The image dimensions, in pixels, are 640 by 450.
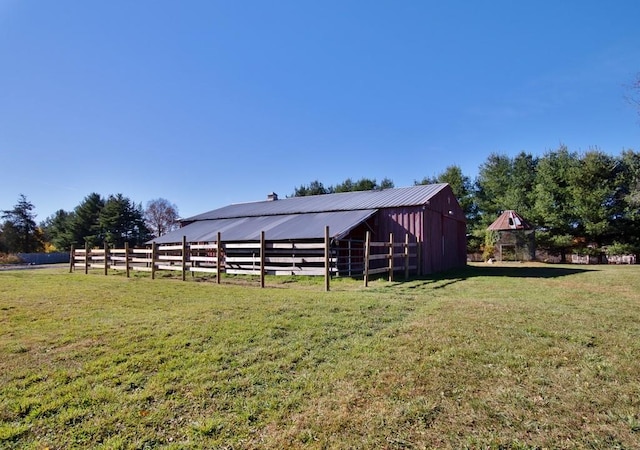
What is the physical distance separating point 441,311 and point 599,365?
2.86m

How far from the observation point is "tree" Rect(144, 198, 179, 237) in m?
54.3

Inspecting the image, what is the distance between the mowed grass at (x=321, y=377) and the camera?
2703mm

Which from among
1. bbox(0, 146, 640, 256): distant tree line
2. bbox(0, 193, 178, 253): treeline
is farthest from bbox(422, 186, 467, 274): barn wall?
bbox(0, 193, 178, 253): treeline

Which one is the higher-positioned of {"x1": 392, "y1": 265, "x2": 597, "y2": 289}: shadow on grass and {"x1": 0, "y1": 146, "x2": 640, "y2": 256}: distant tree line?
{"x1": 0, "y1": 146, "x2": 640, "y2": 256}: distant tree line

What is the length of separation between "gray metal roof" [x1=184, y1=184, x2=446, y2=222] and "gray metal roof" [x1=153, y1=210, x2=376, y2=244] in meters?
0.53

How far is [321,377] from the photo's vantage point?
12.2 feet

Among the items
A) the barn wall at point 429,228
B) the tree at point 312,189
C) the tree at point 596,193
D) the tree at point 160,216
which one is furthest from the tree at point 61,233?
the tree at point 596,193

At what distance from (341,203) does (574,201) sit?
19543 mm

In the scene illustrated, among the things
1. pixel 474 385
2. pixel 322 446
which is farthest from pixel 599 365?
pixel 322 446

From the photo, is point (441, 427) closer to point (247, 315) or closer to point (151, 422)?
point (151, 422)

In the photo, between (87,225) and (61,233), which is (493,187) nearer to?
(87,225)

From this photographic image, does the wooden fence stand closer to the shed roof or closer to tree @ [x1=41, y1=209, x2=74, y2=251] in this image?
the shed roof

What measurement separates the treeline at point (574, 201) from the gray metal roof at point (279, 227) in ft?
57.5

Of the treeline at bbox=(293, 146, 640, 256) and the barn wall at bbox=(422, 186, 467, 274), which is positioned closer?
the barn wall at bbox=(422, 186, 467, 274)
